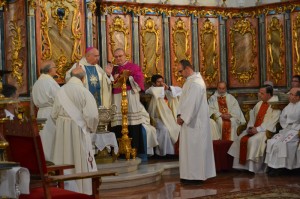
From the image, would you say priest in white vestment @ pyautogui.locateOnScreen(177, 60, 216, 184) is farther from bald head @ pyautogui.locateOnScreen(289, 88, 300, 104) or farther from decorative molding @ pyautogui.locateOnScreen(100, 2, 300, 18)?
decorative molding @ pyautogui.locateOnScreen(100, 2, 300, 18)

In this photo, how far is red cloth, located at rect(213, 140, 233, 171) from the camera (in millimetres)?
12047

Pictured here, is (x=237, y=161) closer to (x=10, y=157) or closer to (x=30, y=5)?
(x=30, y=5)

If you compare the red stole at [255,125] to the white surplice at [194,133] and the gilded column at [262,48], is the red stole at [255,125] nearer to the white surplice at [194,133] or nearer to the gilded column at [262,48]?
the white surplice at [194,133]

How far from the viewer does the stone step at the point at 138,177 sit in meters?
10.1

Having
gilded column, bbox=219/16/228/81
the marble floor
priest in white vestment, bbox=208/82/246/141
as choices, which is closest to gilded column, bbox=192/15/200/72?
gilded column, bbox=219/16/228/81

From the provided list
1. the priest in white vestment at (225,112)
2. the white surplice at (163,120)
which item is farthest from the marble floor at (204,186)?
the priest in white vestment at (225,112)

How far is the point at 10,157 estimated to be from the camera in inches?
239

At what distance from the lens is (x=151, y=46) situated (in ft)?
47.2

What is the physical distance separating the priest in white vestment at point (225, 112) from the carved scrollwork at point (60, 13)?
11.4ft

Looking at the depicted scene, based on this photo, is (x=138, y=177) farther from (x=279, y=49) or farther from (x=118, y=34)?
(x=279, y=49)

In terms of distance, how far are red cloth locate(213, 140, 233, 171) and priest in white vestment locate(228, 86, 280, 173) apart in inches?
6.9

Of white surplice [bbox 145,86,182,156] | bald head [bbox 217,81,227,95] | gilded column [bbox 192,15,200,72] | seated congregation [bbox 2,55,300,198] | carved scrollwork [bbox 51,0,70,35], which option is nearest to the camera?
seated congregation [bbox 2,55,300,198]

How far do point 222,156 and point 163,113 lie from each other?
166cm

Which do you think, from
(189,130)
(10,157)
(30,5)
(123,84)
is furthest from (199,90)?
(10,157)
